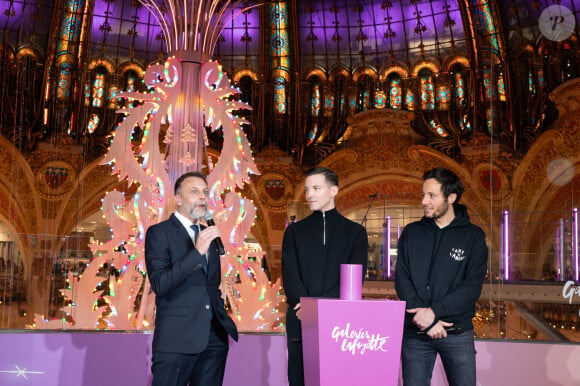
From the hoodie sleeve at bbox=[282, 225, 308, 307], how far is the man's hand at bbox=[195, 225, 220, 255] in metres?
0.39

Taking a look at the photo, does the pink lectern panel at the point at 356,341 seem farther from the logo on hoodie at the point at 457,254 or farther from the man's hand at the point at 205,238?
the logo on hoodie at the point at 457,254

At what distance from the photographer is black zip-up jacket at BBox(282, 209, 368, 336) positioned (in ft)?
8.80

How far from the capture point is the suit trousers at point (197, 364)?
2562mm

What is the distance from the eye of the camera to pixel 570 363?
3.66 metres

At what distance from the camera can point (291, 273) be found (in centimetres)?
271

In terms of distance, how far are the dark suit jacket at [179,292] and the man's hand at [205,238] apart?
0.11 feet

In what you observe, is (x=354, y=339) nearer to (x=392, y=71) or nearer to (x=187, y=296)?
(x=187, y=296)

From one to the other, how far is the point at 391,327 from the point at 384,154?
11316 millimetres

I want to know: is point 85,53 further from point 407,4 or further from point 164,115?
point 164,115

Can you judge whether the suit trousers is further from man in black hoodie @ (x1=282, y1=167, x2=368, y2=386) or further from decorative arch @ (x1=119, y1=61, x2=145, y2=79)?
decorative arch @ (x1=119, y1=61, x2=145, y2=79)

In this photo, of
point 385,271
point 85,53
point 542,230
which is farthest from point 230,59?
point 542,230

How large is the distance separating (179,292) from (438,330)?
94cm

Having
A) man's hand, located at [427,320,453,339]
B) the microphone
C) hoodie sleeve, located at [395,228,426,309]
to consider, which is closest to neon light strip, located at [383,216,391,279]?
hoodie sleeve, located at [395,228,426,309]

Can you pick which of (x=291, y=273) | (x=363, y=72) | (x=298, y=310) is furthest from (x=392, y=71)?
(x=298, y=310)
